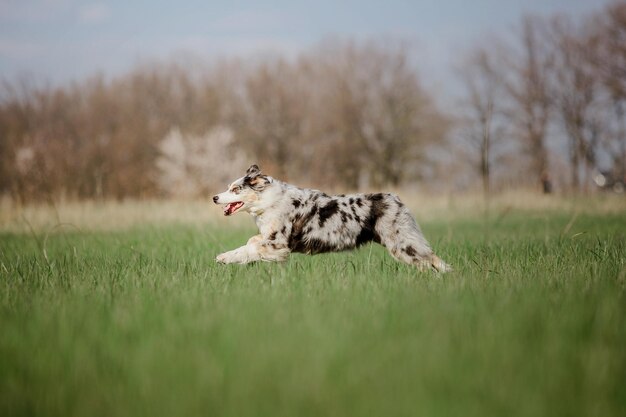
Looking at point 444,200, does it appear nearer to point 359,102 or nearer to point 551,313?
point 551,313

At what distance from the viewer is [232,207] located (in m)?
6.67

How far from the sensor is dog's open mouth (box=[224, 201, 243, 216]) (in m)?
6.59

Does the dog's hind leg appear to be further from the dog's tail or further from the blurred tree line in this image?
the blurred tree line

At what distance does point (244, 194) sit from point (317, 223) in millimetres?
1030

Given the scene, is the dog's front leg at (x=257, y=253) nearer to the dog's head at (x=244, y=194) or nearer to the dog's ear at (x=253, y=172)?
the dog's head at (x=244, y=194)

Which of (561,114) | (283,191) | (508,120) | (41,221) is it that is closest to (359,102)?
(508,120)

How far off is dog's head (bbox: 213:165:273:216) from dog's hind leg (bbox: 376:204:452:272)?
160 cm

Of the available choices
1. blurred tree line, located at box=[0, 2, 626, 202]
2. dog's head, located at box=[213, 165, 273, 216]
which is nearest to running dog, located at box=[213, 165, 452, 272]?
dog's head, located at box=[213, 165, 273, 216]

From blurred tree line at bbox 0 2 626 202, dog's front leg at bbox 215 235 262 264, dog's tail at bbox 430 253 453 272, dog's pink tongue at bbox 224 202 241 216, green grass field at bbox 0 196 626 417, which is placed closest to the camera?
green grass field at bbox 0 196 626 417

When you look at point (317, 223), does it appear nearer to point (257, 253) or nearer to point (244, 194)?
point (257, 253)

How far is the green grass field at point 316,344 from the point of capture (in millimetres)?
2699

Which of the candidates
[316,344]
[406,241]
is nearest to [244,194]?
[406,241]

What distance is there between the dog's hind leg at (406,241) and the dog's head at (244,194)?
5.24ft

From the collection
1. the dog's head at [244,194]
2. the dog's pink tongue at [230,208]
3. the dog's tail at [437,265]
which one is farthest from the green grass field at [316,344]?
the dog's head at [244,194]
